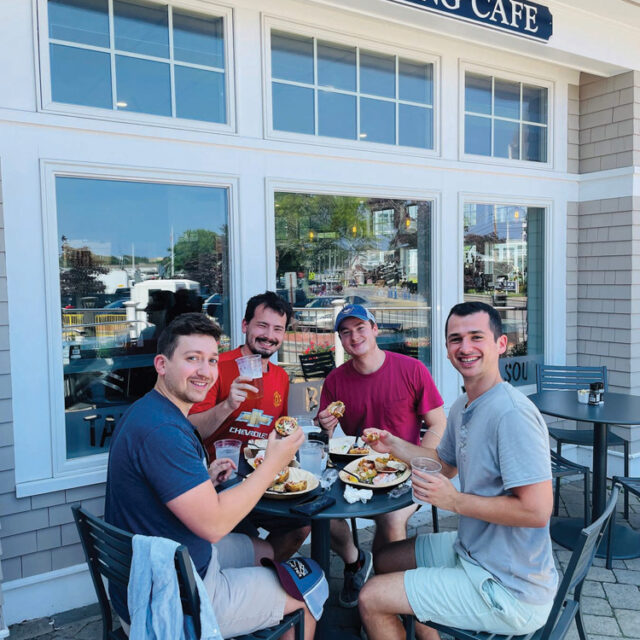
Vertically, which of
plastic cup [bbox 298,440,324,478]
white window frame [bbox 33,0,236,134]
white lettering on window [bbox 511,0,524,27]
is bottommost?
plastic cup [bbox 298,440,324,478]

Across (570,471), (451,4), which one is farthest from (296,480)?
(451,4)

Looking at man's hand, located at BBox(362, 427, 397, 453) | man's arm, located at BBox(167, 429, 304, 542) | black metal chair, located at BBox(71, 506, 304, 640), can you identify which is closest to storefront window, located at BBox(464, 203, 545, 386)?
man's hand, located at BBox(362, 427, 397, 453)

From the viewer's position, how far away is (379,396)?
286 cm

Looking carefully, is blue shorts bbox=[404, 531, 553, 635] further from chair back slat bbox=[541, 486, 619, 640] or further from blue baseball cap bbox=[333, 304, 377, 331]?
blue baseball cap bbox=[333, 304, 377, 331]

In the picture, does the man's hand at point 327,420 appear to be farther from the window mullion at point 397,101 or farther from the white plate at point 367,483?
the window mullion at point 397,101

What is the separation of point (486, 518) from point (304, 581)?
686 millimetres

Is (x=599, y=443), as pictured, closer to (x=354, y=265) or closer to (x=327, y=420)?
(x=327, y=420)

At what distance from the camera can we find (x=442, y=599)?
73.8 inches

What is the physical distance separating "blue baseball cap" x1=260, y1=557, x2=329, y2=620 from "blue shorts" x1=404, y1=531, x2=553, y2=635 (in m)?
0.32

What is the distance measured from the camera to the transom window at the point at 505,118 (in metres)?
4.55

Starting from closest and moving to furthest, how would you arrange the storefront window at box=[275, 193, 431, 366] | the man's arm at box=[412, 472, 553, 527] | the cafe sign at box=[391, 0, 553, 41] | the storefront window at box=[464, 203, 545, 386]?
1. the man's arm at box=[412, 472, 553, 527]
2. the cafe sign at box=[391, 0, 553, 41]
3. the storefront window at box=[275, 193, 431, 366]
4. the storefront window at box=[464, 203, 545, 386]

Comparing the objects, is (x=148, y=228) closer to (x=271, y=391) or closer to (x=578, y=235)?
(x=271, y=391)

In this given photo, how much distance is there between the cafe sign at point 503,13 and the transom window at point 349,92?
1.83 feet

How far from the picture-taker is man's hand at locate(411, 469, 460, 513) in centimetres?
182
